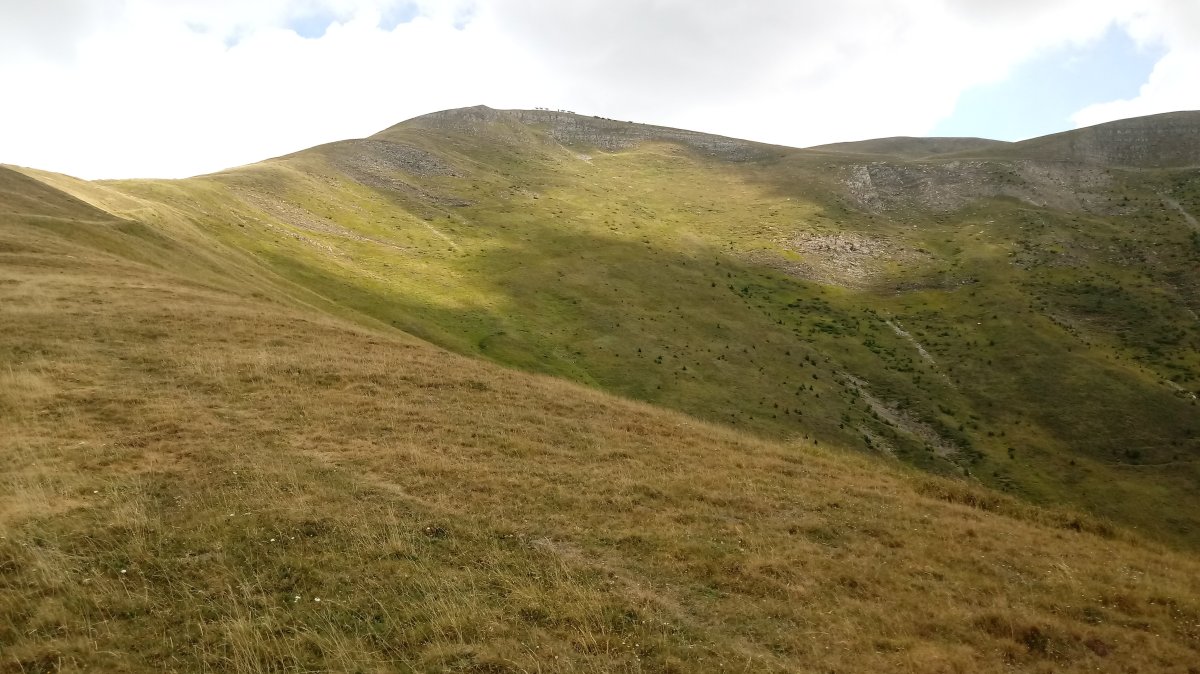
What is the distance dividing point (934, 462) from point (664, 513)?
38320mm

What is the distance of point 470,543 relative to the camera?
44.6ft

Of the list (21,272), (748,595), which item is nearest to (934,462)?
(748,595)

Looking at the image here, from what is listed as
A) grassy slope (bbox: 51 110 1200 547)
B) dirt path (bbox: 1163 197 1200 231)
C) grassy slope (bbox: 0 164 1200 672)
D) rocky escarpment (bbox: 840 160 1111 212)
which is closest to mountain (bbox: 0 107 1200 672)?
grassy slope (bbox: 0 164 1200 672)

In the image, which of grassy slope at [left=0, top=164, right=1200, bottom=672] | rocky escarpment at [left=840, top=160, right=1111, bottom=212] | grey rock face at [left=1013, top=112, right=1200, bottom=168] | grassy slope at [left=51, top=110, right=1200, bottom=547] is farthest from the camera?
grey rock face at [left=1013, top=112, right=1200, bottom=168]

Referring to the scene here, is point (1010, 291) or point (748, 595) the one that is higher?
point (1010, 291)

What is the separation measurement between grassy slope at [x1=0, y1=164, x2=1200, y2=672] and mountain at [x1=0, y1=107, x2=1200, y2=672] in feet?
0.30

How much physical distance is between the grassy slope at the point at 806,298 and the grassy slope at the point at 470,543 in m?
24.4

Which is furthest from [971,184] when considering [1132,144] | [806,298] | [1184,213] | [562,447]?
[562,447]

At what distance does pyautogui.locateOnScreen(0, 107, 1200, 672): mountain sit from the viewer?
10891 mm

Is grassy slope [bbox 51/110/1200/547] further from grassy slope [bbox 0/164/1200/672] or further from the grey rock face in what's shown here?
grassy slope [bbox 0/164/1200/672]

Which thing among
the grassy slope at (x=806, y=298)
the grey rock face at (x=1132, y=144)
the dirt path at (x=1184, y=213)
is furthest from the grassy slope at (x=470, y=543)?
the grey rock face at (x=1132, y=144)

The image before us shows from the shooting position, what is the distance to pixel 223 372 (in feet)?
77.3

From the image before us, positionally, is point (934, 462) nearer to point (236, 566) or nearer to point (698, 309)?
point (698, 309)

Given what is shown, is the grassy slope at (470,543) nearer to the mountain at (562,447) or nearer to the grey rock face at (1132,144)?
the mountain at (562,447)
